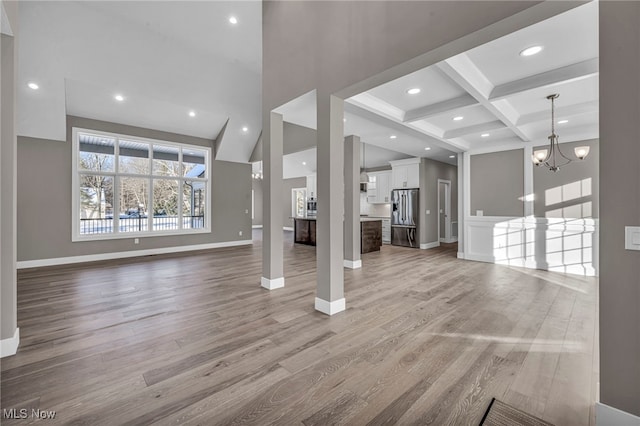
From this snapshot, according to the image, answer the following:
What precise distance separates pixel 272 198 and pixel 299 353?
7.45 ft

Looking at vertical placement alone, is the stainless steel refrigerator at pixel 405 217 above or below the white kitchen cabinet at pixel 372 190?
below

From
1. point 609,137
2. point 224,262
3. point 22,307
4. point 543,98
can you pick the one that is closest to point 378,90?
point 543,98

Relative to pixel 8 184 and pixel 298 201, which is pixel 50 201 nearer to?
pixel 8 184

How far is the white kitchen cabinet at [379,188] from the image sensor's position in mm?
9281

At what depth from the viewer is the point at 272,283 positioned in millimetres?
4016

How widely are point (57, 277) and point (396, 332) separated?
5.61 metres

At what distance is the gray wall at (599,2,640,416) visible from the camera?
4.55 ft

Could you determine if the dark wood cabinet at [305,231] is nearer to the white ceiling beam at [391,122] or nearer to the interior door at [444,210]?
the interior door at [444,210]

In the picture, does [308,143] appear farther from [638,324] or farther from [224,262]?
[638,324]

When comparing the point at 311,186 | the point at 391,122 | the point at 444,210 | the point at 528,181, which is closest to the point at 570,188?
the point at 528,181

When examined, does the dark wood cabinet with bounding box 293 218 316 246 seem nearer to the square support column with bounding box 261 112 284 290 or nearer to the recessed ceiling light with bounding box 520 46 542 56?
the square support column with bounding box 261 112 284 290

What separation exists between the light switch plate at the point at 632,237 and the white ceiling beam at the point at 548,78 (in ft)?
8.34

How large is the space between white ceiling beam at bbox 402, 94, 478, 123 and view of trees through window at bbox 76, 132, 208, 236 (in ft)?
19.9

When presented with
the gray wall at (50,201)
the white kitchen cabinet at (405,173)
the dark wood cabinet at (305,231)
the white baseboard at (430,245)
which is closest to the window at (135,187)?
the gray wall at (50,201)
